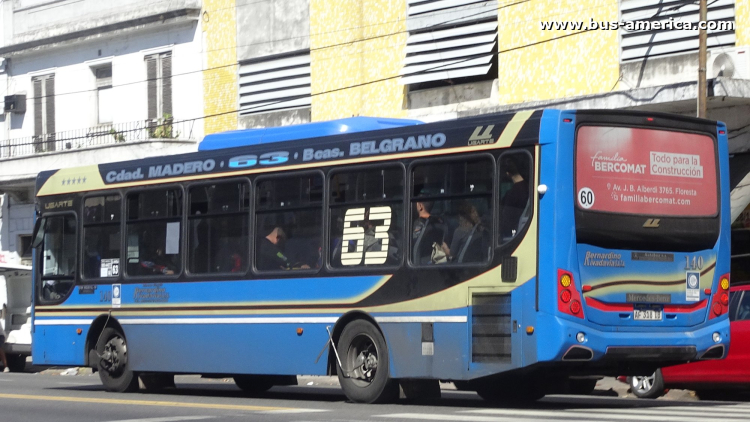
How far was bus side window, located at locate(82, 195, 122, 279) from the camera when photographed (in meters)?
16.4

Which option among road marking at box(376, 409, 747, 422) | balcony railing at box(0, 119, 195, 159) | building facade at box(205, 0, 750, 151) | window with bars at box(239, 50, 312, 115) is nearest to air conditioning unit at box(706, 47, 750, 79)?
building facade at box(205, 0, 750, 151)

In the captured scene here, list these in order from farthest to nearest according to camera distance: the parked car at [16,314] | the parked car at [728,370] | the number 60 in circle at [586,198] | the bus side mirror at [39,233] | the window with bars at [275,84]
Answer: the window with bars at [275,84] → the parked car at [16,314] → the bus side mirror at [39,233] → the parked car at [728,370] → the number 60 in circle at [586,198]

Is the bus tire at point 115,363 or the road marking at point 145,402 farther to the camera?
the bus tire at point 115,363

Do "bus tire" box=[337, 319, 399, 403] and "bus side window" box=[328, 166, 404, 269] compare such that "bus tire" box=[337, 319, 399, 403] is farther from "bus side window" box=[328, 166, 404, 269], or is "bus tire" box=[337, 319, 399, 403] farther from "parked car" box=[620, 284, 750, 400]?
"parked car" box=[620, 284, 750, 400]

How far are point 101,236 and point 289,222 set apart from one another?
143 inches

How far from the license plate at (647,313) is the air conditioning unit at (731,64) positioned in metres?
8.54

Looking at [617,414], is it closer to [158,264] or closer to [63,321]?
[158,264]

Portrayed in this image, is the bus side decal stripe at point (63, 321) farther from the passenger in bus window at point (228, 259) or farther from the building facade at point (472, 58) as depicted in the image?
the building facade at point (472, 58)

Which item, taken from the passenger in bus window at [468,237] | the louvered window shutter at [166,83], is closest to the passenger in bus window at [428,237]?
the passenger in bus window at [468,237]

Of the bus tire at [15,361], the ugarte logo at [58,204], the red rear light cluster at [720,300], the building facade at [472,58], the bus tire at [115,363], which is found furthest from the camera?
the bus tire at [15,361]

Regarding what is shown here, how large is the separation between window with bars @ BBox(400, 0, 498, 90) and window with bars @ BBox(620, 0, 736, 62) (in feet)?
10.6

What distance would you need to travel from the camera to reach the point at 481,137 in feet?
39.8

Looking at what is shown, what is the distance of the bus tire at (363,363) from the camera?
1302 cm

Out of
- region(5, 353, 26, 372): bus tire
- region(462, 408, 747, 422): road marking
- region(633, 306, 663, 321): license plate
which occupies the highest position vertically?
region(633, 306, 663, 321): license plate
